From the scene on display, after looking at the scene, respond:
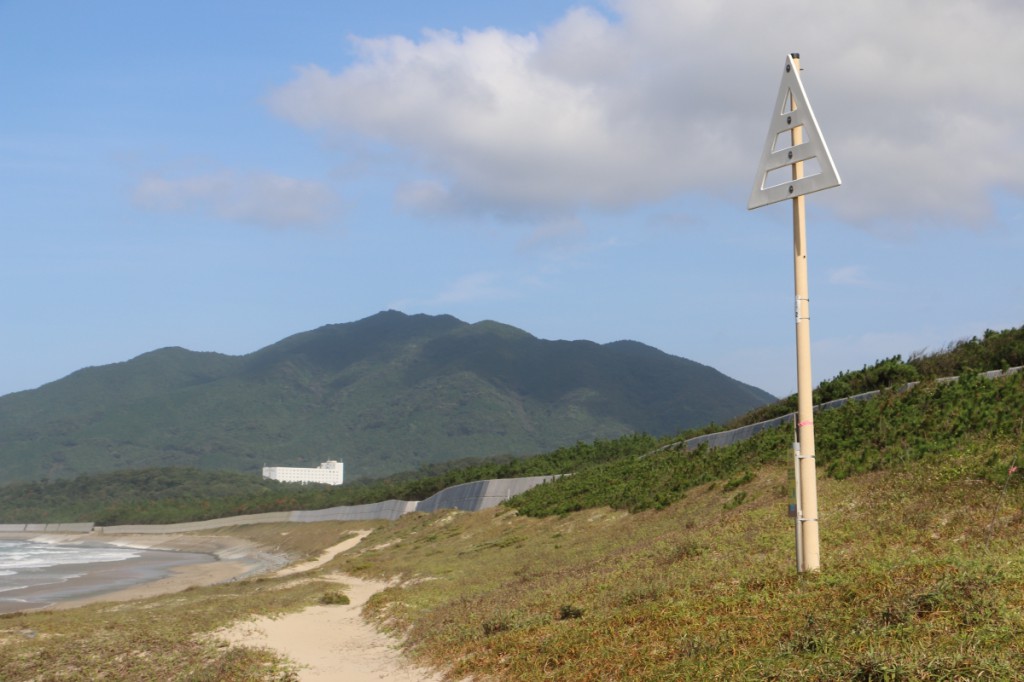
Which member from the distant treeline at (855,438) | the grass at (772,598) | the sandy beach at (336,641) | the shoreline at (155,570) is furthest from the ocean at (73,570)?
the grass at (772,598)

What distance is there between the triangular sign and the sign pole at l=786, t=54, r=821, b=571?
0.10m

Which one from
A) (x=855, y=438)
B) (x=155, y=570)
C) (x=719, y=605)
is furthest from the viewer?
(x=155, y=570)

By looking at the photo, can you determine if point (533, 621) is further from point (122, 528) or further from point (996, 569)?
point (122, 528)

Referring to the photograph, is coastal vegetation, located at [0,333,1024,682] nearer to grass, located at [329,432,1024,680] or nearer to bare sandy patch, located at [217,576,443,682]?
grass, located at [329,432,1024,680]

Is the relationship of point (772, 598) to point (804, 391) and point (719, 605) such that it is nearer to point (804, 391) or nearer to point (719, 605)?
point (719, 605)

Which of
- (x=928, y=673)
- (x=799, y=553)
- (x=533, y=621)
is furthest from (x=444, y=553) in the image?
(x=928, y=673)

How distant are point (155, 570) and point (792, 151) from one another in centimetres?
6066

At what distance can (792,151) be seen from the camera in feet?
40.9

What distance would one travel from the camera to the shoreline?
43.6 m

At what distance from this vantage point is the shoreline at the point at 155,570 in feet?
143

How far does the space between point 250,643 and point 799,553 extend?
10.9 m

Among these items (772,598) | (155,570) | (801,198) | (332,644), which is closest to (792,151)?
(801,198)

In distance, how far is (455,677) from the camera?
12.7 m

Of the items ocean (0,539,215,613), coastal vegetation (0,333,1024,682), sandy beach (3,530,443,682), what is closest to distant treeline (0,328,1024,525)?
coastal vegetation (0,333,1024,682)
